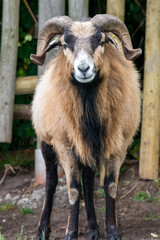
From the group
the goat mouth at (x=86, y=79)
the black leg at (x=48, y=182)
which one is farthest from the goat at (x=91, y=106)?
the black leg at (x=48, y=182)

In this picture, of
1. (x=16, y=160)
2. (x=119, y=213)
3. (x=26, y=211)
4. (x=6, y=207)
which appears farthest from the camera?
(x=16, y=160)

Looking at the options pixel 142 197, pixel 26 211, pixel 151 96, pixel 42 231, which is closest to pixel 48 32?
pixel 151 96

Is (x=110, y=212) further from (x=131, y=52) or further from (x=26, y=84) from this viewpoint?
(x=26, y=84)

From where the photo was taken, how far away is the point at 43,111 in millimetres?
5434

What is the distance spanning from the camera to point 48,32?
205 inches

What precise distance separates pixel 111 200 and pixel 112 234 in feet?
1.16

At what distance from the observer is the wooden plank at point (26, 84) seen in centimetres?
721

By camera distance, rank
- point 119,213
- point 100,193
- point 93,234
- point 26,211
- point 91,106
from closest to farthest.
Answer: point 91,106, point 93,234, point 119,213, point 26,211, point 100,193

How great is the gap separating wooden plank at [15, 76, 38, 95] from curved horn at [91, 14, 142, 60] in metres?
2.31

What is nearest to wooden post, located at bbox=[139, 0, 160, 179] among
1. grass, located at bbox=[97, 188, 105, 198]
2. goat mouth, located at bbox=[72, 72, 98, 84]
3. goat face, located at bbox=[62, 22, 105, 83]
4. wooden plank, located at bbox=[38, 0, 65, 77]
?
grass, located at bbox=[97, 188, 105, 198]

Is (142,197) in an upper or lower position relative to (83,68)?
lower

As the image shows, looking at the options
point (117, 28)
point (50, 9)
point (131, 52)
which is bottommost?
point (131, 52)

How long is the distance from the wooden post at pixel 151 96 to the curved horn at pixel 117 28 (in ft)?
5.40

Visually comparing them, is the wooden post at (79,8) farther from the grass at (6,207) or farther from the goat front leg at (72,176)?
the grass at (6,207)
